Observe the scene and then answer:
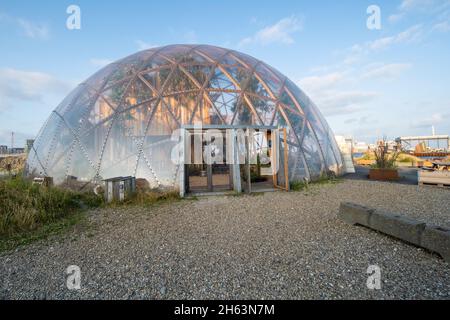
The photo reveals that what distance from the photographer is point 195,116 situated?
9.05 metres

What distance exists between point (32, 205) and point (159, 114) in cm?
533

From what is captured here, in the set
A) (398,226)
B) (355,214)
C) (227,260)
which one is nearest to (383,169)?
(355,214)

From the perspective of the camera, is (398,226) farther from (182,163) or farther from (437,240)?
(182,163)

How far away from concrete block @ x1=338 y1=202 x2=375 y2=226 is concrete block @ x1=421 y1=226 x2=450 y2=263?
3.22 ft

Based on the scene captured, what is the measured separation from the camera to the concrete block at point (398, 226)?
332 centimetres

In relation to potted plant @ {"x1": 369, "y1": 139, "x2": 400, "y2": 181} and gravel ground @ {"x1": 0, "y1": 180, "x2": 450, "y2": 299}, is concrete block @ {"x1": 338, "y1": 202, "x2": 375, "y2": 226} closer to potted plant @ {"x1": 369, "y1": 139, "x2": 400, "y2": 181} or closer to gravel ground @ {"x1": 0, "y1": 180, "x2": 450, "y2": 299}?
gravel ground @ {"x1": 0, "y1": 180, "x2": 450, "y2": 299}

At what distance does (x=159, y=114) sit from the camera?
29.3ft

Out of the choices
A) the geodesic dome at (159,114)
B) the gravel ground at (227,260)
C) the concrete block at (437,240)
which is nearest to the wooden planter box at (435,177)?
the geodesic dome at (159,114)

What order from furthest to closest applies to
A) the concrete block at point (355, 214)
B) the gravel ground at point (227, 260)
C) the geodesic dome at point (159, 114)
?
the geodesic dome at point (159, 114)
the concrete block at point (355, 214)
the gravel ground at point (227, 260)

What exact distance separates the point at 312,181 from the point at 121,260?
9212 mm

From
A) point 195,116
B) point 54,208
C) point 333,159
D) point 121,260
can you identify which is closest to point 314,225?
point 121,260

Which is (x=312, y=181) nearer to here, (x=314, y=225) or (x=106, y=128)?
(x=314, y=225)

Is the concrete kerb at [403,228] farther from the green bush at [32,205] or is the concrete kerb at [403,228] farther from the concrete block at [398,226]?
the green bush at [32,205]

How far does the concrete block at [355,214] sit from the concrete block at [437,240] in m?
0.98
